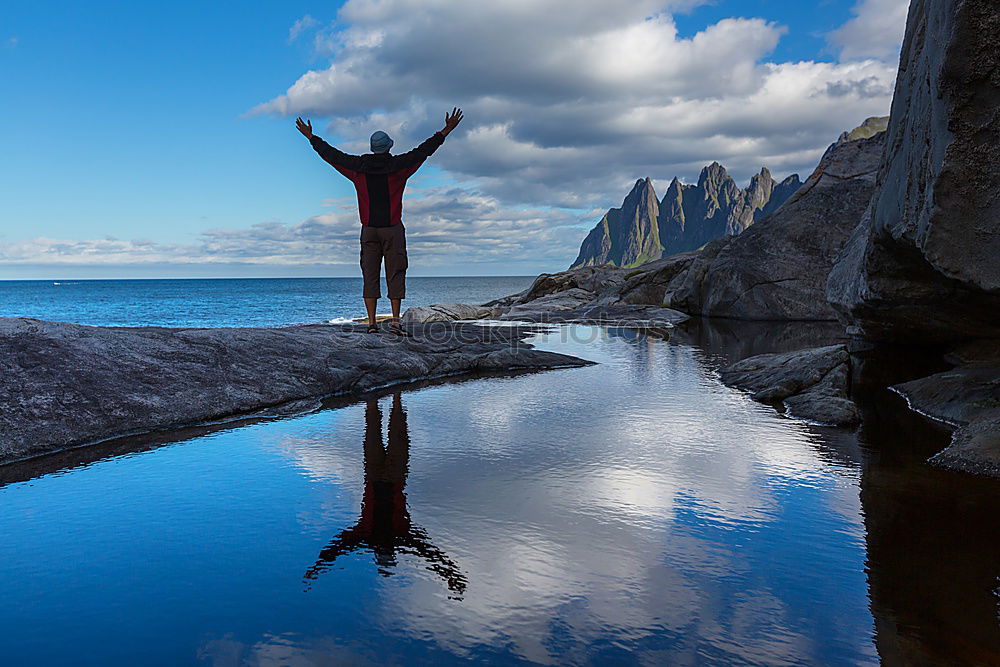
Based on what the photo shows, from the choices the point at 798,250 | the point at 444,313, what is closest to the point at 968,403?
the point at 798,250

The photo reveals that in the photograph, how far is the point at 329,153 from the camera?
336 inches

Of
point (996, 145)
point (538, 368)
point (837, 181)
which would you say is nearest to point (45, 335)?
point (538, 368)

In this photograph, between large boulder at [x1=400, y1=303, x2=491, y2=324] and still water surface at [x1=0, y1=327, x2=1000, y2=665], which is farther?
large boulder at [x1=400, y1=303, x2=491, y2=324]

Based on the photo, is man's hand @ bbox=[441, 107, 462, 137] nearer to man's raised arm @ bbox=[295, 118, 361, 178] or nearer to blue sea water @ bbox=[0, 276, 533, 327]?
man's raised arm @ bbox=[295, 118, 361, 178]

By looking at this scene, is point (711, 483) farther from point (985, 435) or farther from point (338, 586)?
point (338, 586)

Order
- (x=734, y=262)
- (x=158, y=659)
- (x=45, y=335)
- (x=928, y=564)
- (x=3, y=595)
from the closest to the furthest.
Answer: (x=158, y=659), (x=3, y=595), (x=928, y=564), (x=45, y=335), (x=734, y=262)

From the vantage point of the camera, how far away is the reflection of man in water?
2.59 m

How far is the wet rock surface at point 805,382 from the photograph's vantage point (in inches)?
212

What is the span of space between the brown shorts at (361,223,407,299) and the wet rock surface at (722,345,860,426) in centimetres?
452

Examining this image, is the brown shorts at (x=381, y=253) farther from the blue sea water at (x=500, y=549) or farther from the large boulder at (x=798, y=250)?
the large boulder at (x=798, y=250)

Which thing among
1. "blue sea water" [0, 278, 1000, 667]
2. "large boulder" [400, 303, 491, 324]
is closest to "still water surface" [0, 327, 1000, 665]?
"blue sea water" [0, 278, 1000, 667]

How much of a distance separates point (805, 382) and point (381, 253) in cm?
559

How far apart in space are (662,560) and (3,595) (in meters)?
2.54

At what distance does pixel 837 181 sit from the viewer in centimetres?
1834
